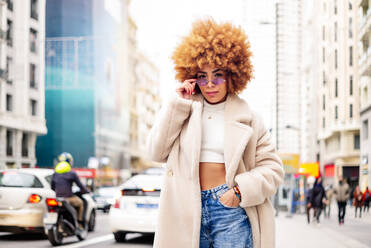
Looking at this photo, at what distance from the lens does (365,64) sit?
862 centimetres

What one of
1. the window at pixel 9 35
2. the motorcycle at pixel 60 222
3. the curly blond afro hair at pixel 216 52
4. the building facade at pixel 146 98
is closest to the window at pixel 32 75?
the window at pixel 9 35

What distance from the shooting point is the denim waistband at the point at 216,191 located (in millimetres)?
3084

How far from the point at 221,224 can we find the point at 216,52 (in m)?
0.93

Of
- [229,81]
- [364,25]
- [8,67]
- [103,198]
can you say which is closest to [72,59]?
[8,67]

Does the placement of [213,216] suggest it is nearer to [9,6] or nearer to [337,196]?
[9,6]

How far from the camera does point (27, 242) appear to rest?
10.7m

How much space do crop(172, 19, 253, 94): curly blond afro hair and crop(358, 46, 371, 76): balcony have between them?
17.1 ft

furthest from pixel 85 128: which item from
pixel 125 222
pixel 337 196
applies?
pixel 337 196

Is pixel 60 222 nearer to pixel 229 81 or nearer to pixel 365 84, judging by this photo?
pixel 365 84

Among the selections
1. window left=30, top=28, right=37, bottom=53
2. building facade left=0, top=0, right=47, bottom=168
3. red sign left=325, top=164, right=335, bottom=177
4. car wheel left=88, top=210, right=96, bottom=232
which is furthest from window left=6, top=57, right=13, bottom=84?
red sign left=325, top=164, right=335, bottom=177

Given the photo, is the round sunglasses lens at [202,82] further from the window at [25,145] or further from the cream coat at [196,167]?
the window at [25,145]

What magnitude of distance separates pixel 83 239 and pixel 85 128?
635 cm

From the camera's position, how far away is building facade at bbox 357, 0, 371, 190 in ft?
25.0

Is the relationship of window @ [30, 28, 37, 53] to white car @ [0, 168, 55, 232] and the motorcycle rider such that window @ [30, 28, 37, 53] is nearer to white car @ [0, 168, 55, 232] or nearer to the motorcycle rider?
the motorcycle rider
